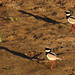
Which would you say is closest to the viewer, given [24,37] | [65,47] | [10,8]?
[65,47]

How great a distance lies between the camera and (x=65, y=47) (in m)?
12.2

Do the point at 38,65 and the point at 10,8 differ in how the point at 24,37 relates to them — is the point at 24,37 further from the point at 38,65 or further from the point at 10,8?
the point at 10,8

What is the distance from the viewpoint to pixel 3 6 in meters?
16.9

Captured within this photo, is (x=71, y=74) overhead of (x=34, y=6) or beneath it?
beneath

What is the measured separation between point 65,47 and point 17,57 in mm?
2794

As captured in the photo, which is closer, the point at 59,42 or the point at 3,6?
the point at 59,42

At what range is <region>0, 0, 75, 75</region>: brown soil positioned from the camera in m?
10.3

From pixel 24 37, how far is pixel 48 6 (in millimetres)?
4908

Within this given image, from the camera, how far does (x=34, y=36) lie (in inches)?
528

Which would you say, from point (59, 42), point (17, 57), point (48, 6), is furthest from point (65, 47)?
point (48, 6)

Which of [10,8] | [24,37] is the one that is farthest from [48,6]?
[24,37]

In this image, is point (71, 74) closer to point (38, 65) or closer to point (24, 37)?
point (38, 65)

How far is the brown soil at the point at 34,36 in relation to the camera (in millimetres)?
10297

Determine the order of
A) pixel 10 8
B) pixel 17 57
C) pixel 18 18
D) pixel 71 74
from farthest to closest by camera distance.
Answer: pixel 10 8, pixel 18 18, pixel 17 57, pixel 71 74
